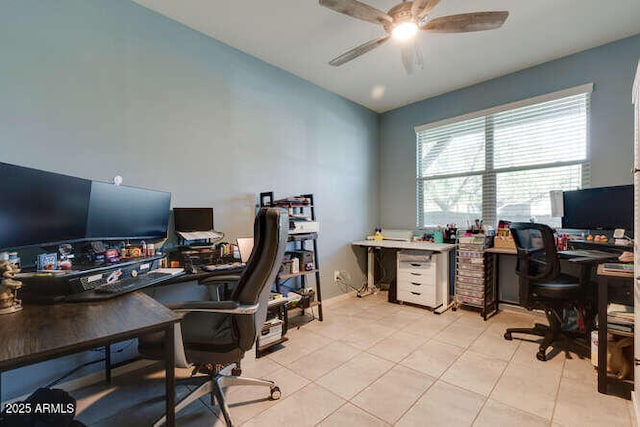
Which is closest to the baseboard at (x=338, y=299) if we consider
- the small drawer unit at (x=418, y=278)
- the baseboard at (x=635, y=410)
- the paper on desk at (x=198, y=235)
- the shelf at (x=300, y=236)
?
the small drawer unit at (x=418, y=278)

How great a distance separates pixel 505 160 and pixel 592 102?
869 millimetres

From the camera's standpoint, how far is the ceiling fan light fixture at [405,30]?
200cm

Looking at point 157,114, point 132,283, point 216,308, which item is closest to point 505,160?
point 216,308

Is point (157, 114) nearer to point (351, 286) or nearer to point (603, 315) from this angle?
point (351, 286)

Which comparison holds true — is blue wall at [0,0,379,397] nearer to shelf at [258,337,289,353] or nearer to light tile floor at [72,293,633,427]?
light tile floor at [72,293,633,427]

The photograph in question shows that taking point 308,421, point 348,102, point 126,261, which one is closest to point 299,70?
point 348,102

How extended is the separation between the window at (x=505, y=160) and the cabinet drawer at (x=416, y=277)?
2.87 feet

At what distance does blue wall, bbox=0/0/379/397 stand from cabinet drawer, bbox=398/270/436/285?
853mm

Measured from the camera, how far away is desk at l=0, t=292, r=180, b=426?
0.84 metres

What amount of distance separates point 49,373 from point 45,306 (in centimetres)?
91

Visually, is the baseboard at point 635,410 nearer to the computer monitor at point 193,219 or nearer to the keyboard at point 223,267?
the keyboard at point 223,267

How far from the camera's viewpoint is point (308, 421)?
1.55 meters

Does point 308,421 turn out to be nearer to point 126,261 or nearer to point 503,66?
point 126,261

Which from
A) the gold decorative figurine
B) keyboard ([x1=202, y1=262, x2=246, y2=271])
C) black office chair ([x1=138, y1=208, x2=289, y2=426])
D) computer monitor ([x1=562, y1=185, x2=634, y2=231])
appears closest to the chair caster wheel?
black office chair ([x1=138, y1=208, x2=289, y2=426])
